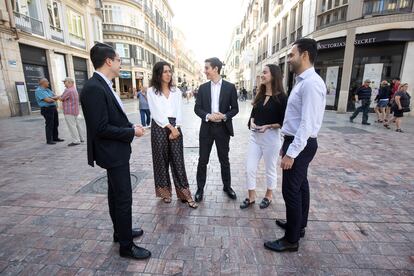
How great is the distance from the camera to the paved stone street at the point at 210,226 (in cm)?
232

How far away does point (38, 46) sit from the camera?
15070mm

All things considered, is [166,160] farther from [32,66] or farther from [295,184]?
[32,66]

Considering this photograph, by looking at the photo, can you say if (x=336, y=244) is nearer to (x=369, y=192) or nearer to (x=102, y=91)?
(x=369, y=192)

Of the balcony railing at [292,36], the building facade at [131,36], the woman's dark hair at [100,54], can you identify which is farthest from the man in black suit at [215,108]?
the building facade at [131,36]

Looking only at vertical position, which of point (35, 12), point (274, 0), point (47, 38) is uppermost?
point (274, 0)

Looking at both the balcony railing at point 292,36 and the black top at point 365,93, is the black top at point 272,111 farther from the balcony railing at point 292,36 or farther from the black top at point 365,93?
the balcony railing at point 292,36

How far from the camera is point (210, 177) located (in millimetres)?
4582

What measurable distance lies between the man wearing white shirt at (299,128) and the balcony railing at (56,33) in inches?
770

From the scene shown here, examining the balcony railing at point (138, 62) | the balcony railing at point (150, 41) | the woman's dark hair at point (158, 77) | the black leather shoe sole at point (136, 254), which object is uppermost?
the balcony railing at point (150, 41)

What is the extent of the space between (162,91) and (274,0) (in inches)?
942

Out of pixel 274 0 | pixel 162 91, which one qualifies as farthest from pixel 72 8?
pixel 162 91

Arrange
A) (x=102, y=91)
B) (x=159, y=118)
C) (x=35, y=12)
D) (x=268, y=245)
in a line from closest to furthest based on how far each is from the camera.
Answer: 1. (x=102, y=91)
2. (x=268, y=245)
3. (x=159, y=118)
4. (x=35, y=12)

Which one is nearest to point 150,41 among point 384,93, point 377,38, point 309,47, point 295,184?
point 377,38

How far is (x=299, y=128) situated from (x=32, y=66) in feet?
59.1
